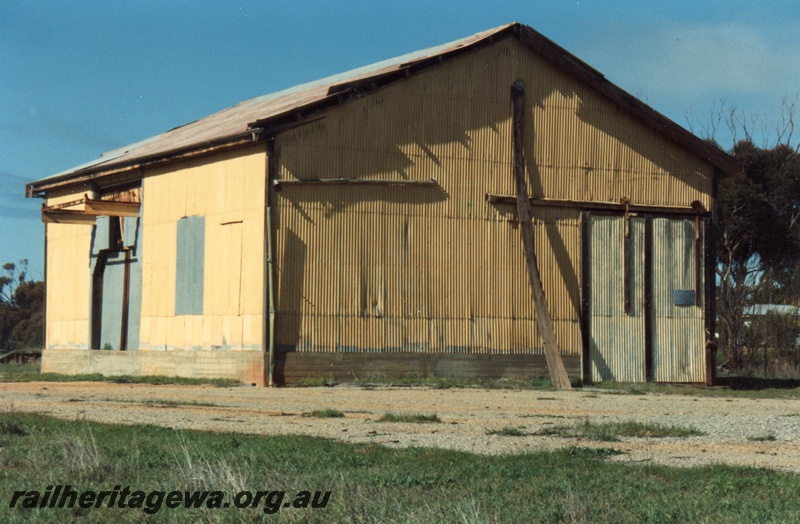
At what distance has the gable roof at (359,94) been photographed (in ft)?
89.8

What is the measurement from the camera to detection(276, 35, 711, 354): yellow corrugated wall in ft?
89.6

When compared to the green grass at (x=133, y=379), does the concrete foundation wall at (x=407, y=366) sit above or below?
above

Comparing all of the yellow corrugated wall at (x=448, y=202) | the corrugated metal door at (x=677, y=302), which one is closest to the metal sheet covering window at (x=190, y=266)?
the yellow corrugated wall at (x=448, y=202)

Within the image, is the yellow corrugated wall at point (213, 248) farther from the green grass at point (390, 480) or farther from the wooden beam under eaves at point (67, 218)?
the green grass at point (390, 480)

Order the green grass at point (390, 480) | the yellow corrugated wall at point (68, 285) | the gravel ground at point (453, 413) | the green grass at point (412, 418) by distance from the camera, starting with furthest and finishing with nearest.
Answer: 1. the yellow corrugated wall at point (68, 285)
2. the green grass at point (412, 418)
3. the gravel ground at point (453, 413)
4. the green grass at point (390, 480)

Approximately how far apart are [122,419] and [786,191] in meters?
34.6

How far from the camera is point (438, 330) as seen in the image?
2855 cm

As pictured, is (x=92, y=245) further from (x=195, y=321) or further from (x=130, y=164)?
(x=195, y=321)

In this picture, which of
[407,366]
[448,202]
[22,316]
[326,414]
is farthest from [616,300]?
[22,316]

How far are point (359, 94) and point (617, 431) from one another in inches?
579

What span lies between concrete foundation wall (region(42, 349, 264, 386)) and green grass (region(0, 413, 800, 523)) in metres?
13.5

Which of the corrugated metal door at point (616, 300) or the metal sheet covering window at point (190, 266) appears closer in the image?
the metal sheet covering window at point (190, 266)

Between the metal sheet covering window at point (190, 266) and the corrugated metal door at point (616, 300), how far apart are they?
10.2 m

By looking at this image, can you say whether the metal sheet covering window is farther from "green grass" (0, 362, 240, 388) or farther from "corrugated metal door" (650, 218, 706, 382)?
"corrugated metal door" (650, 218, 706, 382)
